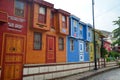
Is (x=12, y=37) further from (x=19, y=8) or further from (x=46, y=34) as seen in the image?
(x=46, y=34)

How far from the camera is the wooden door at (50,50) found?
16.2 meters

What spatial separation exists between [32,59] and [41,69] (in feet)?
4.16

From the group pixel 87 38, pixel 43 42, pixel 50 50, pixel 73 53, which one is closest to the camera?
pixel 43 42

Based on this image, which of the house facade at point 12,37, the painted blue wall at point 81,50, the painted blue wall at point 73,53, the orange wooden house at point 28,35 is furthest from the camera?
the painted blue wall at point 81,50

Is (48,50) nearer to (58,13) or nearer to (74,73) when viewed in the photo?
(58,13)

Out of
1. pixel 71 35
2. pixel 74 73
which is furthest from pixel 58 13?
pixel 74 73

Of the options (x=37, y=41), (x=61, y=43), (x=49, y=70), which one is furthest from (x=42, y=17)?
(x=49, y=70)

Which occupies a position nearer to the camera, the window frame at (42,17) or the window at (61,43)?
the window frame at (42,17)

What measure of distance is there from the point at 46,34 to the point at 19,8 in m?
3.66

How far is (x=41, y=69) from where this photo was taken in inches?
594

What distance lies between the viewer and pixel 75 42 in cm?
2141

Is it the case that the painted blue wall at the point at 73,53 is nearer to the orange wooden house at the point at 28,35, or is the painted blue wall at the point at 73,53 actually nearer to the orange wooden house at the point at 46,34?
the orange wooden house at the point at 46,34

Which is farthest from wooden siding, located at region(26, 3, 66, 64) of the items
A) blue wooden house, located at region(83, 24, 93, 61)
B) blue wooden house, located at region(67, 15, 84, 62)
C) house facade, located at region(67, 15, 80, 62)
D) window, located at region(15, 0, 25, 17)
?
blue wooden house, located at region(83, 24, 93, 61)

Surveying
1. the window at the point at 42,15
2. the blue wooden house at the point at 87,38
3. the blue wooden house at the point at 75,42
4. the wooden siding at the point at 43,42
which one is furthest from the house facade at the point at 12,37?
the blue wooden house at the point at 87,38
